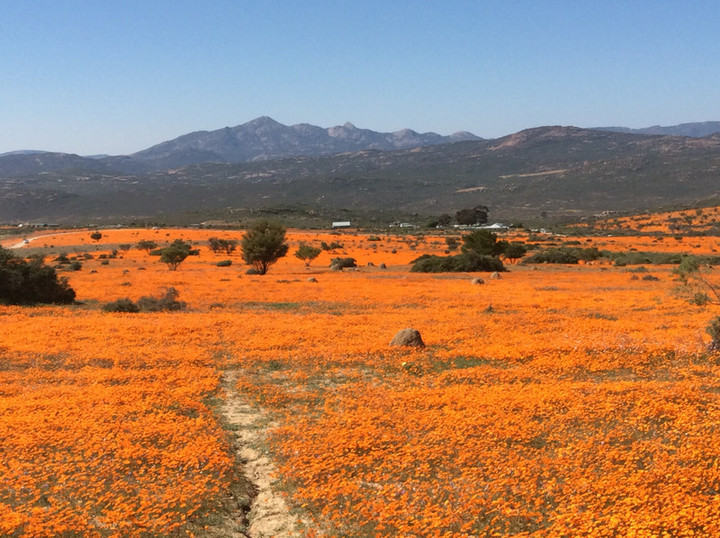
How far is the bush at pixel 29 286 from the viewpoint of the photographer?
3459cm

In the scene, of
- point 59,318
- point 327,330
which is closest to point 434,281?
point 327,330

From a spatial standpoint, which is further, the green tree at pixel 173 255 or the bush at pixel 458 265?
the green tree at pixel 173 255

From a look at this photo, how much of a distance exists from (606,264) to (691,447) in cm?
5698

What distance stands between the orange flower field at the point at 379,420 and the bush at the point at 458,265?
28.8 meters

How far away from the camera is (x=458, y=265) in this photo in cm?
5906

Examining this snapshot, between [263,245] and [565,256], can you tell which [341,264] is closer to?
[263,245]

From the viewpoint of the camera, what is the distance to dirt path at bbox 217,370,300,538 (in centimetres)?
941

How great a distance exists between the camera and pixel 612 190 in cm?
17850

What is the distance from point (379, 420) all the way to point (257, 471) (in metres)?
3.22

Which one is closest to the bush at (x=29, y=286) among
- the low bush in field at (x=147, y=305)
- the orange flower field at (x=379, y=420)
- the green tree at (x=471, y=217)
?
the low bush in field at (x=147, y=305)

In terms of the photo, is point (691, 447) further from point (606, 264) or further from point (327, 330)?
point (606, 264)

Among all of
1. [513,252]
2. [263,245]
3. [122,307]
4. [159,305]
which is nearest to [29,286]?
[122,307]

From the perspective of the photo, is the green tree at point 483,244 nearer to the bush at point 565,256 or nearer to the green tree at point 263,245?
the bush at point 565,256

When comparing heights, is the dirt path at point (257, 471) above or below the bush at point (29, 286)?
below
